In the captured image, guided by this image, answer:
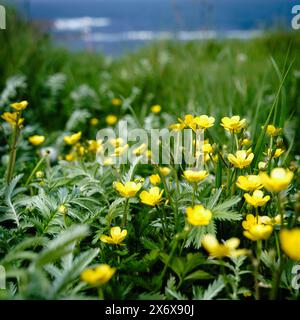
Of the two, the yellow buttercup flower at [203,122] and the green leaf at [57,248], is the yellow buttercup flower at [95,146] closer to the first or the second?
the yellow buttercup flower at [203,122]

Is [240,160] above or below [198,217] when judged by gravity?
above

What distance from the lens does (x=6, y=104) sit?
224 centimetres

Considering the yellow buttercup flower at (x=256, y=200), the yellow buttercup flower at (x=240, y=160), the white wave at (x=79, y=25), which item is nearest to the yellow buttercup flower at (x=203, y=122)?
the yellow buttercup flower at (x=240, y=160)

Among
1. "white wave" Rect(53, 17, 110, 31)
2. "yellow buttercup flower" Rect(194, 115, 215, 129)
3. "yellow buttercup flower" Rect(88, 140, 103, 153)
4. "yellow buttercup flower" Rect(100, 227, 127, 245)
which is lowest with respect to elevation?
"yellow buttercup flower" Rect(100, 227, 127, 245)

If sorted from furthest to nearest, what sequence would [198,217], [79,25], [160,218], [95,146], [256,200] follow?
1. [79,25]
2. [95,146]
3. [160,218]
4. [256,200]
5. [198,217]

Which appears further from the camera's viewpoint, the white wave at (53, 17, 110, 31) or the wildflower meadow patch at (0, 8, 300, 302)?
the white wave at (53, 17, 110, 31)

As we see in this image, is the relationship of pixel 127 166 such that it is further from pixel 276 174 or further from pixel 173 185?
pixel 276 174

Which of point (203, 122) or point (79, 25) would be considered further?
point (79, 25)

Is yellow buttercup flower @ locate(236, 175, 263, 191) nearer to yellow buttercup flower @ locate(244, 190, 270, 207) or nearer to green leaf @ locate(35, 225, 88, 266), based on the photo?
yellow buttercup flower @ locate(244, 190, 270, 207)

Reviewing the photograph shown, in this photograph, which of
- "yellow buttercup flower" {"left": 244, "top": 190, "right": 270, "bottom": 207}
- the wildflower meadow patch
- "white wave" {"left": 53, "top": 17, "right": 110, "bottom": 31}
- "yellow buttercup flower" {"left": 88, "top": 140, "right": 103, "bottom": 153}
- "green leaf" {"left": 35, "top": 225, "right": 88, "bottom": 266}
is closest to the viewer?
"green leaf" {"left": 35, "top": 225, "right": 88, "bottom": 266}

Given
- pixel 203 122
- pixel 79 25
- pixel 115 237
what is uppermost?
pixel 79 25

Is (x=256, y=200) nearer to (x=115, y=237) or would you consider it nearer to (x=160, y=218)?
(x=160, y=218)

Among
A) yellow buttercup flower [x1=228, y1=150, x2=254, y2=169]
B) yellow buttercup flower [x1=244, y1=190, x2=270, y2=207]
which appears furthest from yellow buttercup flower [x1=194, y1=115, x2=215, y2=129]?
yellow buttercup flower [x1=244, y1=190, x2=270, y2=207]

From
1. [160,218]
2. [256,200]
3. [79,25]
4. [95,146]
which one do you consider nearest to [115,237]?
[160,218]
